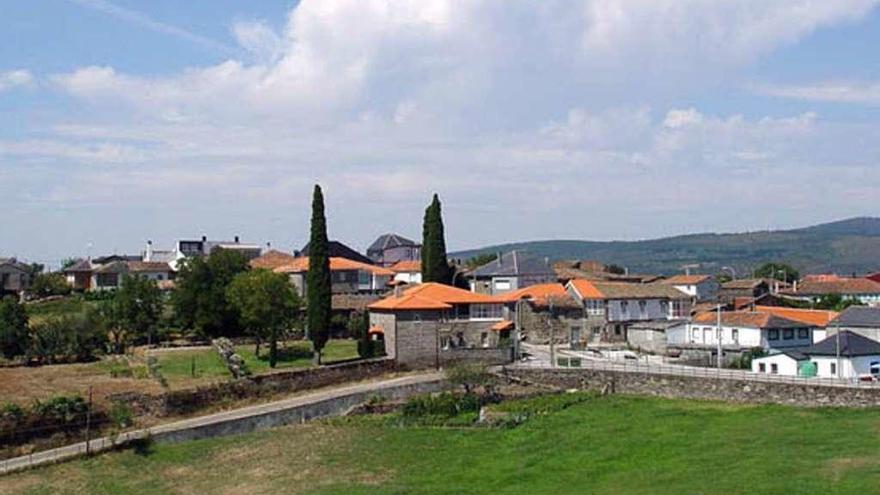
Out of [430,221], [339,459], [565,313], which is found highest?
[430,221]

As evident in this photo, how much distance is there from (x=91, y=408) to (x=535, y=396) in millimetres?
21547

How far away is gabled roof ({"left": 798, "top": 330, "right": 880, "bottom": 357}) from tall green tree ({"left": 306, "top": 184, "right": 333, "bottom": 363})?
2635 cm

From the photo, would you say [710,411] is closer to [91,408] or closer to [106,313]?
[91,408]

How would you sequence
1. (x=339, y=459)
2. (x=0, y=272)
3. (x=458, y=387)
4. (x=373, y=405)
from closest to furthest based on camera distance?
(x=339, y=459)
(x=373, y=405)
(x=458, y=387)
(x=0, y=272)

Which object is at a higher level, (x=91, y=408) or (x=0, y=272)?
(x=0, y=272)

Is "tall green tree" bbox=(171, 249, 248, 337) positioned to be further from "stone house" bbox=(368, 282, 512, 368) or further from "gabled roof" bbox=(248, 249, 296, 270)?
"gabled roof" bbox=(248, 249, 296, 270)

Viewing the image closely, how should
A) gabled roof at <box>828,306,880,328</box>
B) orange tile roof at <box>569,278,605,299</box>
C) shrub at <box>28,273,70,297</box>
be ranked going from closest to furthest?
gabled roof at <box>828,306,880,328</box> → orange tile roof at <box>569,278,605,299</box> → shrub at <box>28,273,70,297</box>

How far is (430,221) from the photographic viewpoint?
79438 mm

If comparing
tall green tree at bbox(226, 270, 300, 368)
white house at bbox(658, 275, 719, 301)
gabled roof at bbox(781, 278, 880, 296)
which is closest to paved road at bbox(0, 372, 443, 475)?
tall green tree at bbox(226, 270, 300, 368)

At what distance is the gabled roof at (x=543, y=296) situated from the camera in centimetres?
7300

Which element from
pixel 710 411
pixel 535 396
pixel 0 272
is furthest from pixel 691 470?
pixel 0 272

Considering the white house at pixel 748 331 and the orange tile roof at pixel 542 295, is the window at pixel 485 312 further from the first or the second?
the white house at pixel 748 331

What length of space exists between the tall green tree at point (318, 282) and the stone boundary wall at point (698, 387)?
10390mm

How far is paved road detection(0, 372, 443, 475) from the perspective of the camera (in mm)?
41094
